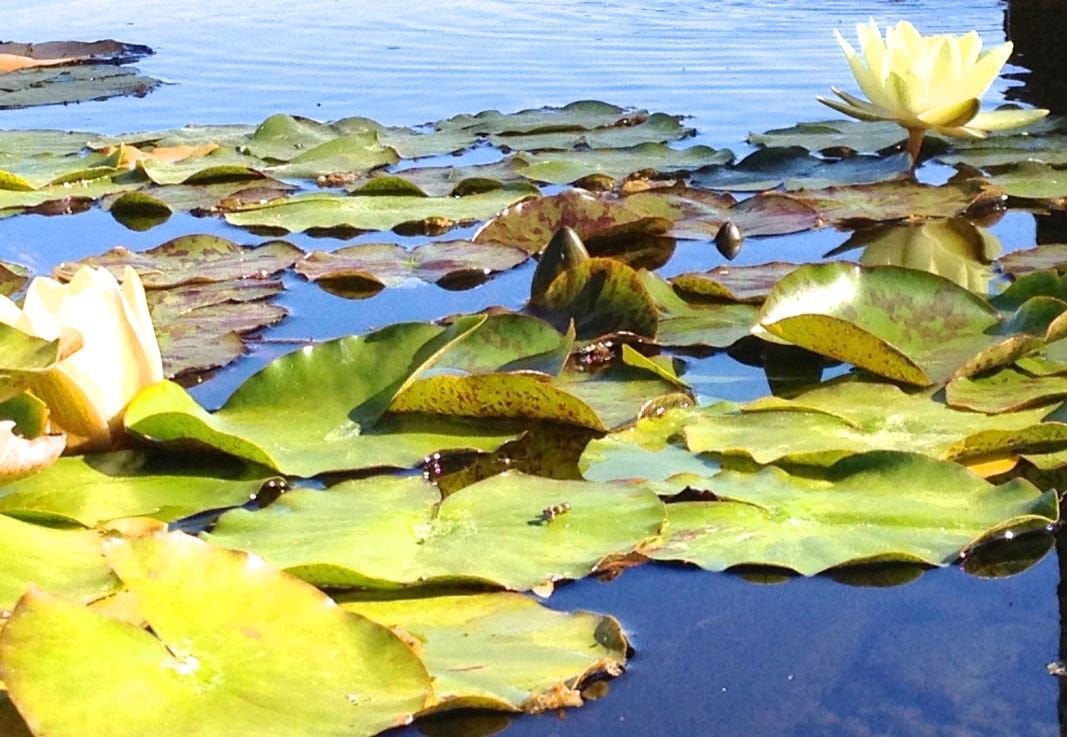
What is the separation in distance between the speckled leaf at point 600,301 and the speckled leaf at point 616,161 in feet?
3.53

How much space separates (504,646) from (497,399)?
1.64 ft

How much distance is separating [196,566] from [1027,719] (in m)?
0.63

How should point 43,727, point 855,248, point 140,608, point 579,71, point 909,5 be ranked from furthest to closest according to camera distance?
point 909,5 → point 579,71 → point 855,248 → point 140,608 → point 43,727

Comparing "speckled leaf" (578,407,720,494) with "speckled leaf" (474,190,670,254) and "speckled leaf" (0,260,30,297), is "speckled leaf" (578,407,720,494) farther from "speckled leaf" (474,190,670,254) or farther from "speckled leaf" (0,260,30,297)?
"speckled leaf" (0,260,30,297)

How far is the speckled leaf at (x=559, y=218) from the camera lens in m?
2.33

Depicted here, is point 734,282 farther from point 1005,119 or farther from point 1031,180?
point 1005,119

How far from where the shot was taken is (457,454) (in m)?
1.44

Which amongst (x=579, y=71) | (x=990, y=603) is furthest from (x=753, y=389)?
(x=579, y=71)

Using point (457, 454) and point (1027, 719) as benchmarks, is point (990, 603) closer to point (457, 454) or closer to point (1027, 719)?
point (1027, 719)

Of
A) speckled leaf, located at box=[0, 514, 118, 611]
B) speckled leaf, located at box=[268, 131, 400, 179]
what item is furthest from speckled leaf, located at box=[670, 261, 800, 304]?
speckled leaf, located at box=[268, 131, 400, 179]

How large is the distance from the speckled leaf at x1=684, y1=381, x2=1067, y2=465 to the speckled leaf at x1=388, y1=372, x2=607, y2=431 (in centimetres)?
13

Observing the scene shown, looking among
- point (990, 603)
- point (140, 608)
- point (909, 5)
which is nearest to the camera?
point (140, 608)

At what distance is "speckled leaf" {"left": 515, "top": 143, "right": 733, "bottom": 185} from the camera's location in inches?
113

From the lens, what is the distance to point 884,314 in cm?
168
